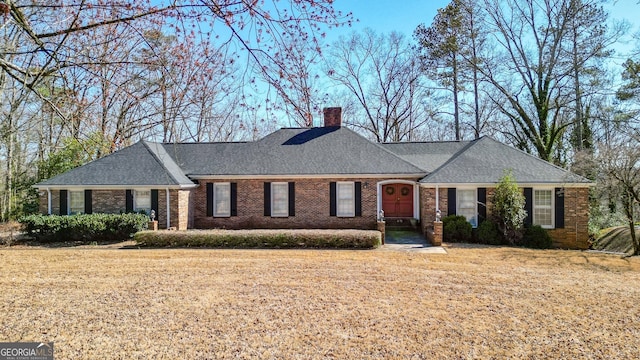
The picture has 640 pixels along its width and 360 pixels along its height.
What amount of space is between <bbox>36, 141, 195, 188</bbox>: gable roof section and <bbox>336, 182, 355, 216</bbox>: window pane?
6882 mm

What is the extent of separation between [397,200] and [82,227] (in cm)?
1398

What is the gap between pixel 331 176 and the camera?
15.9m

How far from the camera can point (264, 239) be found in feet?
41.9

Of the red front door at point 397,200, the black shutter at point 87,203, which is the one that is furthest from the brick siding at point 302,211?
the black shutter at point 87,203

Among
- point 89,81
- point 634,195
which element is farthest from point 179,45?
point 634,195

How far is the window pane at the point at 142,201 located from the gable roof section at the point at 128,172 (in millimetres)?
509

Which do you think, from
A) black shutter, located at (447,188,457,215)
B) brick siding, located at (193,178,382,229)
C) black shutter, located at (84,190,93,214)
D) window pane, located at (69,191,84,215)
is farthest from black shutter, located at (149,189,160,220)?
black shutter, located at (447,188,457,215)

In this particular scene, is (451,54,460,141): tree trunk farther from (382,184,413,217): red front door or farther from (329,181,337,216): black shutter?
(329,181,337,216): black shutter

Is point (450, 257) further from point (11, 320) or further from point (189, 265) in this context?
point (11, 320)

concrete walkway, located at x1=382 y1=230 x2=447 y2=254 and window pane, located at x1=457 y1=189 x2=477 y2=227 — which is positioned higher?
window pane, located at x1=457 y1=189 x2=477 y2=227

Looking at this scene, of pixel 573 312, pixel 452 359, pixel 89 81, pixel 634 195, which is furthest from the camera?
pixel 634 195

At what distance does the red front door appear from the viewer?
17609 mm

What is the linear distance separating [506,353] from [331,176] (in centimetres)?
1153

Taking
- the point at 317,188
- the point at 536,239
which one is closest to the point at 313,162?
the point at 317,188
